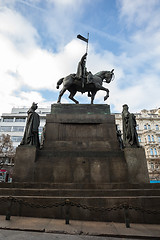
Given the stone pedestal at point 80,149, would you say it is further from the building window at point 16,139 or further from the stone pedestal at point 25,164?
the building window at point 16,139

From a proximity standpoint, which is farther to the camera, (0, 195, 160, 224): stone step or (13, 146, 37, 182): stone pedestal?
(13, 146, 37, 182): stone pedestal

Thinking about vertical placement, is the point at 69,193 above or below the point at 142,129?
below

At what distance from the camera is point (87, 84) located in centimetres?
1221

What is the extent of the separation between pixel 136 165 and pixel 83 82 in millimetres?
7059

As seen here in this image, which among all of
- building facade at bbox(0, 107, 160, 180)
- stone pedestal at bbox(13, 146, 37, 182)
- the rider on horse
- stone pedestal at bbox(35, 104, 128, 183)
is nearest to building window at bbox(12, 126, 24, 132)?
building facade at bbox(0, 107, 160, 180)

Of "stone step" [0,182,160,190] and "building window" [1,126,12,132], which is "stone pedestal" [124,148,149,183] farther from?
"building window" [1,126,12,132]

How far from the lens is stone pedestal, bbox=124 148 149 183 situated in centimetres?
771

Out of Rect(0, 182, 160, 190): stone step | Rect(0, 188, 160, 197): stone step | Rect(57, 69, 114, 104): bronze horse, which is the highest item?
Rect(57, 69, 114, 104): bronze horse

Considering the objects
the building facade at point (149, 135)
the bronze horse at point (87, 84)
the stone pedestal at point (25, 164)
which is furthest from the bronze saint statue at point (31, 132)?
the building facade at point (149, 135)

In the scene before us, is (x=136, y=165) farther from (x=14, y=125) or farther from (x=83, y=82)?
(x=14, y=125)

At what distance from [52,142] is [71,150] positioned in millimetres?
1249

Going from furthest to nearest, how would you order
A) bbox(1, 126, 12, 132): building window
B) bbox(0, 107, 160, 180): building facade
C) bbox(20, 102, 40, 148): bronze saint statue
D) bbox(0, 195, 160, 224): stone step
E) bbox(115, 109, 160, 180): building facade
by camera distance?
bbox(1, 126, 12, 132): building window < bbox(0, 107, 160, 180): building facade < bbox(115, 109, 160, 180): building facade < bbox(20, 102, 40, 148): bronze saint statue < bbox(0, 195, 160, 224): stone step

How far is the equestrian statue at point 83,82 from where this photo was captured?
39.7 feet

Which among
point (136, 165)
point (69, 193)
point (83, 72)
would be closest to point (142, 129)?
point (83, 72)
